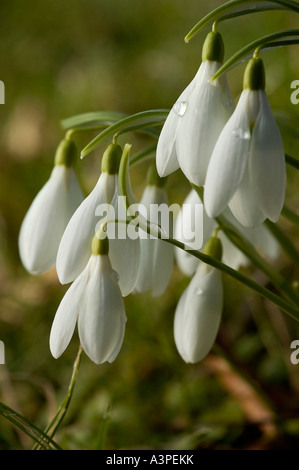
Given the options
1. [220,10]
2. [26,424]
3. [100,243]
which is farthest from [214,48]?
[26,424]

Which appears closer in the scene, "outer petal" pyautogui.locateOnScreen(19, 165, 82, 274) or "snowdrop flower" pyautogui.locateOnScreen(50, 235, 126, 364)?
"snowdrop flower" pyautogui.locateOnScreen(50, 235, 126, 364)

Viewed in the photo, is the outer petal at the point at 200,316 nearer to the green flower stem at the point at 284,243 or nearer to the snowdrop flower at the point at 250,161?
the green flower stem at the point at 284,243

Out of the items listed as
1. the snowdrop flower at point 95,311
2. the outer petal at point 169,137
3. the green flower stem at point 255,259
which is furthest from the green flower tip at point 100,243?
the green flower stem at point 255,259

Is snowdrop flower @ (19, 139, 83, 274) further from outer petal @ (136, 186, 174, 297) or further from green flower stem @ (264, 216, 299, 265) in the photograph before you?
green flower stem @ (264, 216, 299, 265)

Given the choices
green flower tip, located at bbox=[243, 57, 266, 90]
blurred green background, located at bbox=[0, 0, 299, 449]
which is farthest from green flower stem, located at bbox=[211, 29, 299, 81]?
blurred green background, located at bbox=[0, 0, 299, 449]

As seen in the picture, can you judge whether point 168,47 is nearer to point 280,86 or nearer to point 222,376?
point 280,86

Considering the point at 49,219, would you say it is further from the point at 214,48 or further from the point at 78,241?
the point at 214,48
